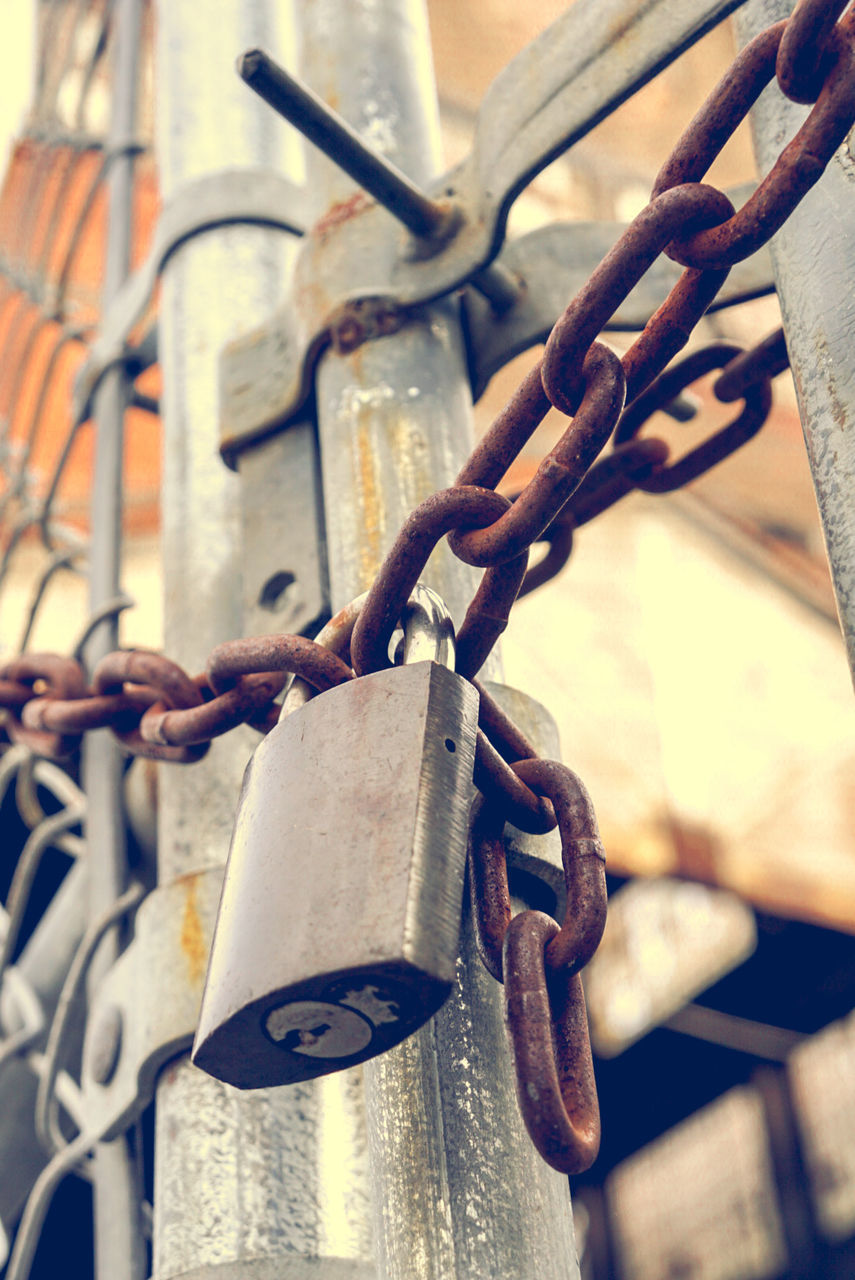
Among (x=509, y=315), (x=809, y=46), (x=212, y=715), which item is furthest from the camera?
(x=509, y=315)

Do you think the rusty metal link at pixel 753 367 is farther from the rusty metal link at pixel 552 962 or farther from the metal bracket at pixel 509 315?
the rusty metal link at pixel 552 962

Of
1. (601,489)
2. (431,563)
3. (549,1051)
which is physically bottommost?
(549,1051)

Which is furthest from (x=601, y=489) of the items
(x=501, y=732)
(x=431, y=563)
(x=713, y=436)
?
(x=501, y=732)

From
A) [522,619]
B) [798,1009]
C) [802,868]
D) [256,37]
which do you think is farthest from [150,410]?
[798,1009]

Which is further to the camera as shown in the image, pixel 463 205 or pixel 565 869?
pixel 463 205

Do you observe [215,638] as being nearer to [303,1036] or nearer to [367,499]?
[367,499]

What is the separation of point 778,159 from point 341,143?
0.23 metres

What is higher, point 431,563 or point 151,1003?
point 431,563

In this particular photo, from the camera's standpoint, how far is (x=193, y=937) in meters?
0.61

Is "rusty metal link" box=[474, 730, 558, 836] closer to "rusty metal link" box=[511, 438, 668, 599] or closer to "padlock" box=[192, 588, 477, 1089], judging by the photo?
"padlock" box=[192, 588, 477, 1089]

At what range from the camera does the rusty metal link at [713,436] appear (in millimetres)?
652

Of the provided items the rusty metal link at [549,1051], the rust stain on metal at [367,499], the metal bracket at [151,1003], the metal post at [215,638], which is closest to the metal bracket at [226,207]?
the metal post at [215,638]

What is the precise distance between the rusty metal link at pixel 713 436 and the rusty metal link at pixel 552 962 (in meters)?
0.27

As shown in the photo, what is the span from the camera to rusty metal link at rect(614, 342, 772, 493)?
652mm
